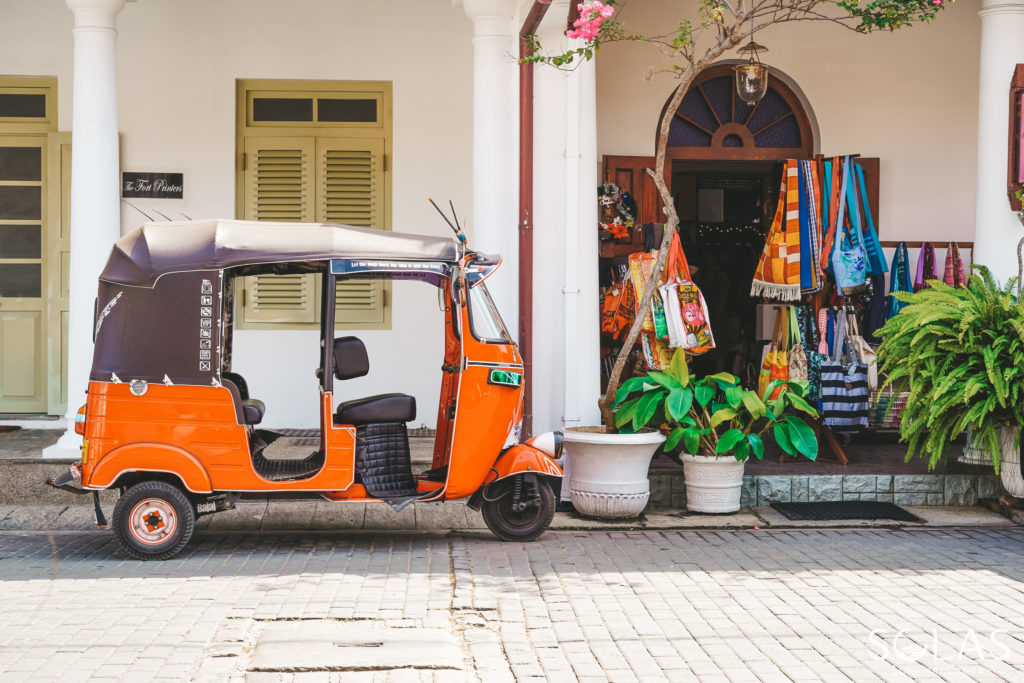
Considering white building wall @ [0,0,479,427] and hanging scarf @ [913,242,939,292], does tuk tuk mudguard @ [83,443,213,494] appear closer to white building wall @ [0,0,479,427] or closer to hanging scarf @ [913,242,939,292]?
white building wall @ [0,0,479,427]

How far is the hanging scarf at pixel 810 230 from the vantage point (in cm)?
935

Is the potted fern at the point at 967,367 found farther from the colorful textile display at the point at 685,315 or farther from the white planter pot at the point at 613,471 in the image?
the white planter pot at the point at 613,471

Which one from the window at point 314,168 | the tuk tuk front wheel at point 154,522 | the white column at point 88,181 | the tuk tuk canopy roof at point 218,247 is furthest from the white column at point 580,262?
the white column at point 88,181

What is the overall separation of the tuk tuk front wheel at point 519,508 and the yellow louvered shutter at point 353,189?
3381 mm

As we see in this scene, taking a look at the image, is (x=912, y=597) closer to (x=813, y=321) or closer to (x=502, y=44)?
(x=813, y=321)

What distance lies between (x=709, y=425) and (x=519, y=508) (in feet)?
5.92

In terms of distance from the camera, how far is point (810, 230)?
9.43 metres

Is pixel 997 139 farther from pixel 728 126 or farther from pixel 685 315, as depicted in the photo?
pixel 685 315

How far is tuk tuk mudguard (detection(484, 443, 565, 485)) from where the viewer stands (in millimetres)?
7039

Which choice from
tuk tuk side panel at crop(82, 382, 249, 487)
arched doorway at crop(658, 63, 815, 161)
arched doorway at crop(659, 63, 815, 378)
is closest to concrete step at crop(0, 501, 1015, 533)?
tuk tuk side panel at crop(82, 382, 249, 487)

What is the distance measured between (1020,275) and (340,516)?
5.48m

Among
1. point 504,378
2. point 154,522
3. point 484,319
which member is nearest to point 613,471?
point 504,378

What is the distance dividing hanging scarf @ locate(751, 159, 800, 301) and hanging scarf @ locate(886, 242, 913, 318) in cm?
107

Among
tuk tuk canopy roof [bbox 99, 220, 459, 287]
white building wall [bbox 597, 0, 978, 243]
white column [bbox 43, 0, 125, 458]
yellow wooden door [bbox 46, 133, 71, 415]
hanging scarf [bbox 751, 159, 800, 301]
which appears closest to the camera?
tuk tuk canopy roof [bbox 99, 220, 459, 287]
